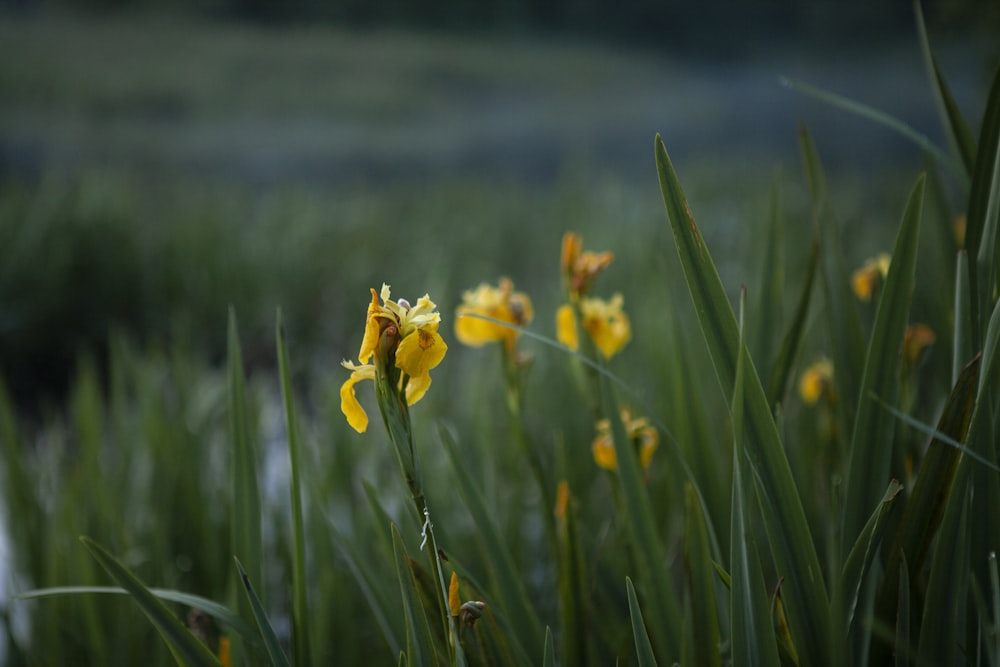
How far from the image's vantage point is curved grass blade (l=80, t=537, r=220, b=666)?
166 mm

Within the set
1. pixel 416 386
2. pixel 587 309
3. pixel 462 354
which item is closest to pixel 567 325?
pixel 587 309

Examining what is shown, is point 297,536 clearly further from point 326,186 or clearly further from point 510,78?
point 510,78

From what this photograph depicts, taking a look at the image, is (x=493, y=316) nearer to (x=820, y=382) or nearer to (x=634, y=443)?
(x=634, y=443)

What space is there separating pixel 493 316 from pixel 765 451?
0.33 ft

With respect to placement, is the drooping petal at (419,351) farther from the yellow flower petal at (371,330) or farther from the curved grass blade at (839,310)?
the curved grass blade at (839,310)

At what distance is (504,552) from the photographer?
9.0 inches

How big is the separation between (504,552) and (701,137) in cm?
240

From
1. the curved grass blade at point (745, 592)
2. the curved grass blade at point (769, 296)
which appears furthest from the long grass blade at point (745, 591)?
the curved grass blade at point (769, 296)

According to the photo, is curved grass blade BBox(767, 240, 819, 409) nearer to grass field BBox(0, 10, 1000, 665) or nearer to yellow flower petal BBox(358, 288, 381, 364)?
grass field BBox(0, 10, 1000, 665)

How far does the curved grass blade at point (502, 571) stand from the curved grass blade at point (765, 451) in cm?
8

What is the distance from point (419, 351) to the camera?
152 millimetres

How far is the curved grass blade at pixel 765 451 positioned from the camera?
17 centimetres

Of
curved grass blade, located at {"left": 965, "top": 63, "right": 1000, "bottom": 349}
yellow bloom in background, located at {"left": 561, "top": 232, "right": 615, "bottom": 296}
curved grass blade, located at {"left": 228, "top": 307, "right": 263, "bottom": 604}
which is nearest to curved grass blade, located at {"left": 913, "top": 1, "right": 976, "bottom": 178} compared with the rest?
curved grass blade, located at {"left": 965, "top": 63, "right": 1000, "bottom": 349}

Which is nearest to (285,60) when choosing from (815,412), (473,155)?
(473,155)
